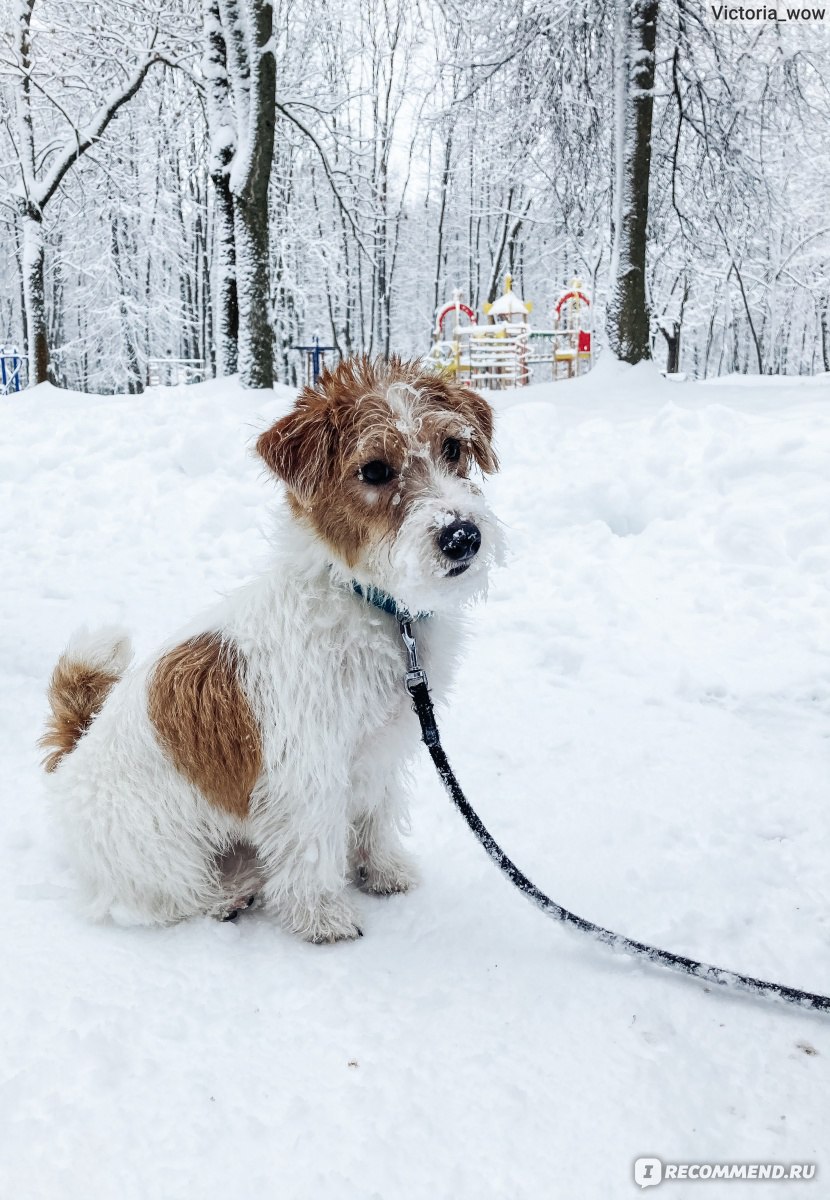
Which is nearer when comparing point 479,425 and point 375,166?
point 479,425

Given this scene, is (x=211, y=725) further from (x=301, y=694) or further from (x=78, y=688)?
(x=78, y=688)

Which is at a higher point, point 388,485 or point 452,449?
point 452,449

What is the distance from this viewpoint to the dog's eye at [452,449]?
2.41 m

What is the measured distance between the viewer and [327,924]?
8.16 ft

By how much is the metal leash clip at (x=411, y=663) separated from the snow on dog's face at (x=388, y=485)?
5.4 inches

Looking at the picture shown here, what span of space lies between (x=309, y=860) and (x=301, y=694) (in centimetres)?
54

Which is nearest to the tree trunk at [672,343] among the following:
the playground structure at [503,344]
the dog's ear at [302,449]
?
the playground structure at [503,344]

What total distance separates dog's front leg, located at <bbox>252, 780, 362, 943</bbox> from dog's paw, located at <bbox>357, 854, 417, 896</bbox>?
0.23 metres

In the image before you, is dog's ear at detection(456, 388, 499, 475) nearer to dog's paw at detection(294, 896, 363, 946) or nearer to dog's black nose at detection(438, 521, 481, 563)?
dog's black nose at detection(438, 521, 481, 563)

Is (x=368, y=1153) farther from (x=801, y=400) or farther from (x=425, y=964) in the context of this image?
(x=801, y=400)

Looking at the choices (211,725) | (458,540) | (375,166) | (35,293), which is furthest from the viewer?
(375,166)

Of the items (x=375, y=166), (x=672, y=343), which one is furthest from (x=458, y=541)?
(x=672, y=343)

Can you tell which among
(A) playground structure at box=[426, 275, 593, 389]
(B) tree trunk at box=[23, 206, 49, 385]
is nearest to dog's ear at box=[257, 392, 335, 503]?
(B) tree trunk at box=[23, 206, 49, 385]

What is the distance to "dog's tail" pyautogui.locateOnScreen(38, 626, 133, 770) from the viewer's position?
111 inches
